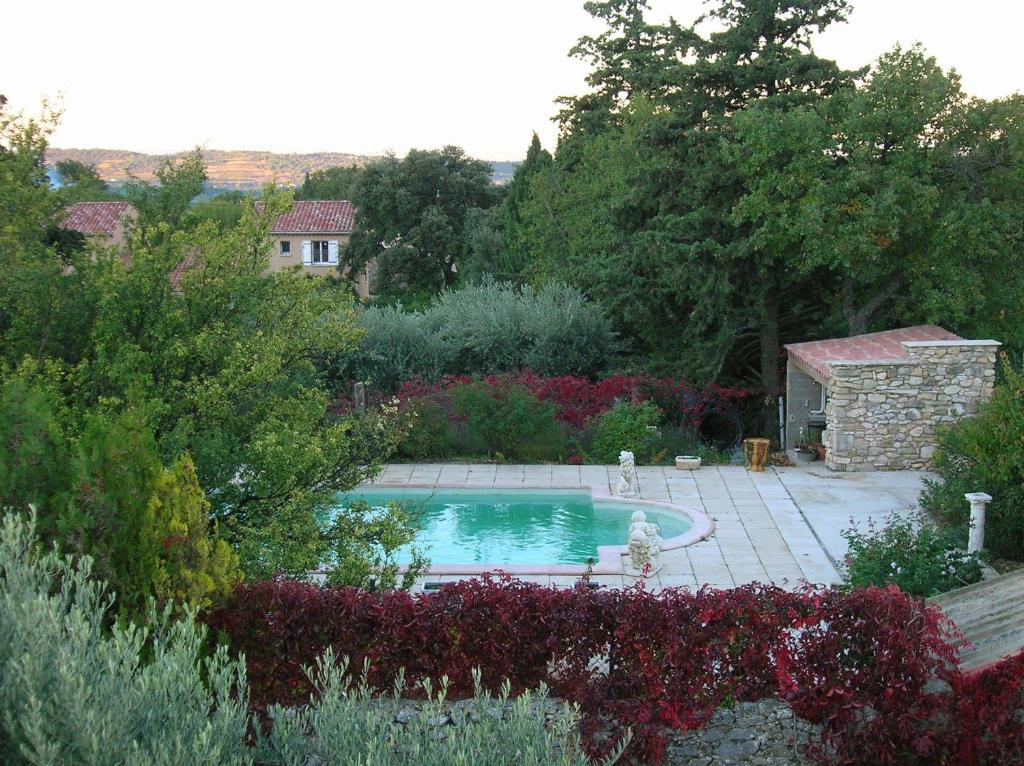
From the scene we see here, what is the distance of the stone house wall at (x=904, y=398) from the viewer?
1697 centimetres

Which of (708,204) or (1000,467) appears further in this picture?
(708,204)

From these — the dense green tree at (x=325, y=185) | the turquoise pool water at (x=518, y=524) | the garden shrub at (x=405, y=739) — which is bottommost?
the turquoise pool water at (x=518, y=524)

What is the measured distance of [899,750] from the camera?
679cm

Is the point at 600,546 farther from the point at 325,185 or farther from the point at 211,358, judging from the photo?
the point at 325,185

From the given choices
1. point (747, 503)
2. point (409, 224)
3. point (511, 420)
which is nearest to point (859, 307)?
point (747, 503)

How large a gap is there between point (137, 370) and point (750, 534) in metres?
8.15

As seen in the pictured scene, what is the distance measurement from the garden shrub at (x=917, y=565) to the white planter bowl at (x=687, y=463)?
22.8 feet

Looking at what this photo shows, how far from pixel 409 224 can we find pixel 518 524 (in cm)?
3327

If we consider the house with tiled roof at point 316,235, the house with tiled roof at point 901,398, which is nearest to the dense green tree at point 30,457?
the house with tiled roof at point 901,398

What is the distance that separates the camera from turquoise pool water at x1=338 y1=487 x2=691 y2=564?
48.0 feet

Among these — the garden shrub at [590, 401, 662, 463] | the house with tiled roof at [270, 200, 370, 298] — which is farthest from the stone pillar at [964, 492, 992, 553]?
the house with tiled roof at [270, 200, 370, 298]

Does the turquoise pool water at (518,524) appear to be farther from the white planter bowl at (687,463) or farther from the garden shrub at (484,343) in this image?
Result: the garden shrub at (484,343)

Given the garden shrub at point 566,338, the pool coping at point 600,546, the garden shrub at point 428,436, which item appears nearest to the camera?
the pool coping at point 600,546

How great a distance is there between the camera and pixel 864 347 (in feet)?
60.3
